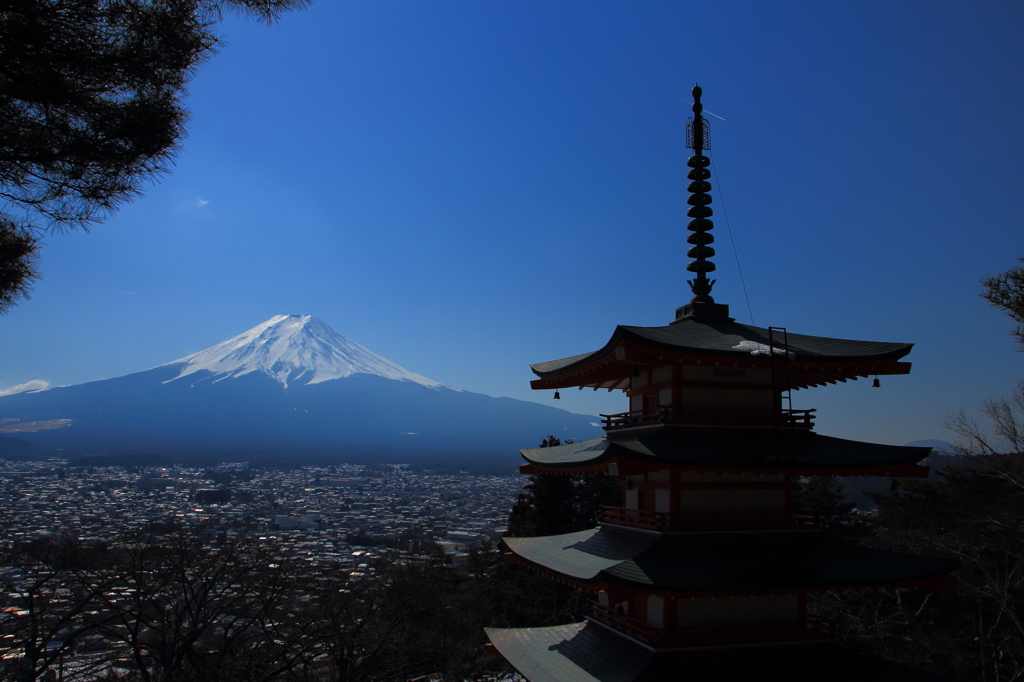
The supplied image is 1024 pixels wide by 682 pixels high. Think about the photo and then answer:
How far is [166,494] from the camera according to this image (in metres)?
65.4

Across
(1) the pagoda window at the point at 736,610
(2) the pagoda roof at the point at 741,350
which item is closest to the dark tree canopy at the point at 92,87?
(2) the pagoda roof at the point at 741,350

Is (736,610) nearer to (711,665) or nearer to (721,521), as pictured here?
(711,665)

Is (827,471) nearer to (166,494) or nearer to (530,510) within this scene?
(530,510)

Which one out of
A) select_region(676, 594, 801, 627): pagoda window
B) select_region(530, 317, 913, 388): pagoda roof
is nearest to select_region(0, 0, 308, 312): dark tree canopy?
select_region(530, 317, 913, 388): pagoda roof

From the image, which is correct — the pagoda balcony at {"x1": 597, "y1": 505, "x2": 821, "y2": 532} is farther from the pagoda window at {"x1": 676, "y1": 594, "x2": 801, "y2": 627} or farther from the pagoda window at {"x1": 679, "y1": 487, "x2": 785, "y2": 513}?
the pagoda window at {"x1": 676, "y1": 594, "x2": 801, "y2": 627}

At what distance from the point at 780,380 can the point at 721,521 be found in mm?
2843

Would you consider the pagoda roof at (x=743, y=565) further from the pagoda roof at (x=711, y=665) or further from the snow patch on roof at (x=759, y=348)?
the snow patch on roof at (x=759, y=348)

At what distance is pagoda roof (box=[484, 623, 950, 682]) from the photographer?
8.09 metres

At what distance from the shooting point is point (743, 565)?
863cm

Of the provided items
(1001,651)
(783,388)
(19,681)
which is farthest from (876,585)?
(19,681)

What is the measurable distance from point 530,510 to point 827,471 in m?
21.4

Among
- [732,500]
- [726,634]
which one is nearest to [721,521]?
[732,500]

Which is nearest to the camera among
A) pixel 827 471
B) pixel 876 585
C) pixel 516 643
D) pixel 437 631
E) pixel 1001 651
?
pixel 876 585

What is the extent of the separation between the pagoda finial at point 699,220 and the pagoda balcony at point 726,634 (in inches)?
226
